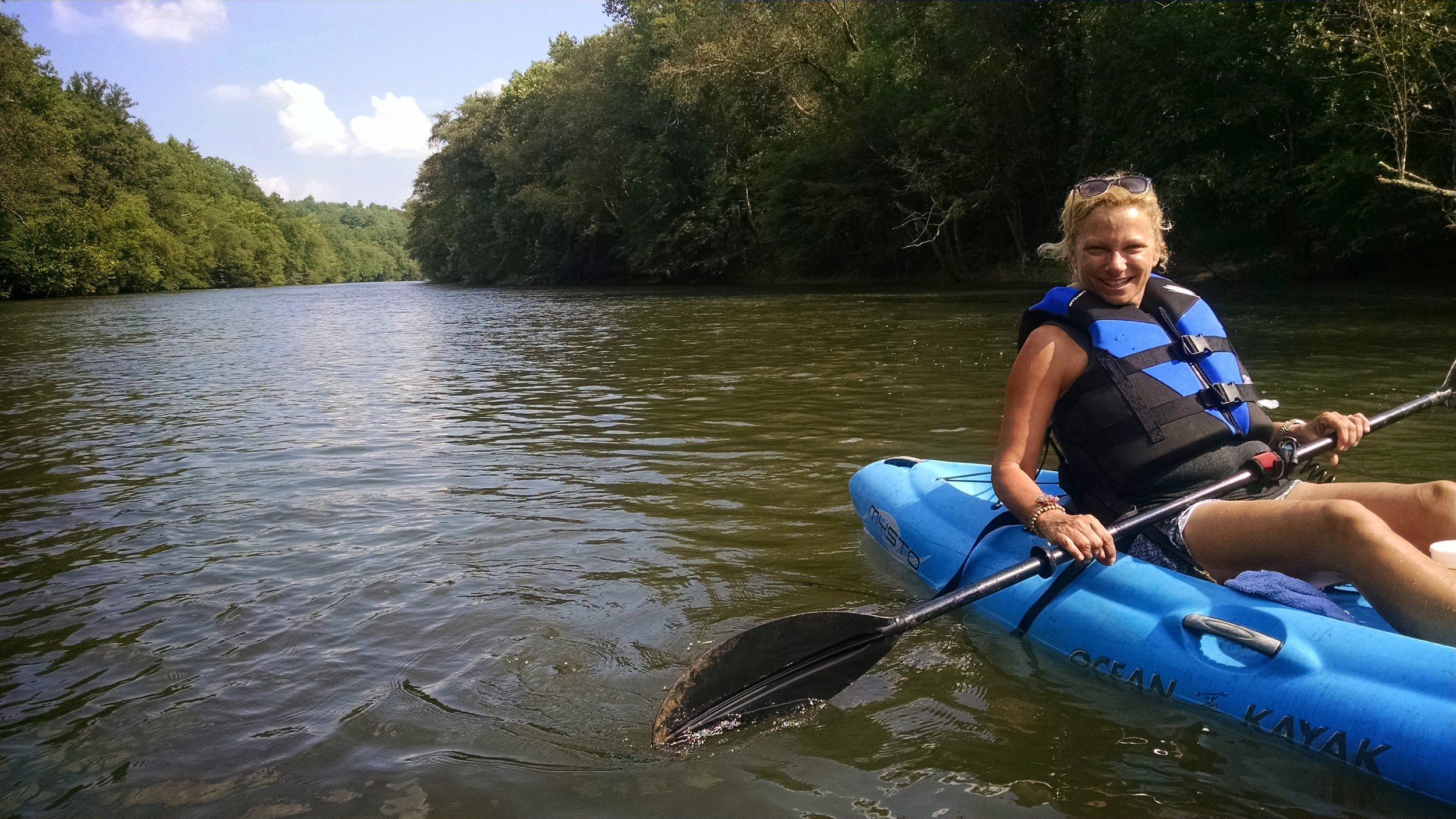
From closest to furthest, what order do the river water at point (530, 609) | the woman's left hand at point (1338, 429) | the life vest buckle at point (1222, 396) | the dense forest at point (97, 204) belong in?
1. the river water at point (530, 609)
2. the life vest buckle at point (1222, 396)
3. the woman's left hand at point (1338, 429)
4. the dense forest at point (97, 204)

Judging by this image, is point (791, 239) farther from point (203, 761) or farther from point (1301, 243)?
point (203, 761)

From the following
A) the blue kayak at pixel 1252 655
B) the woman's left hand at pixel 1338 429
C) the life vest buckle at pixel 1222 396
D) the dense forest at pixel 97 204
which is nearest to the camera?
the blue kayak at pixel 1252 655

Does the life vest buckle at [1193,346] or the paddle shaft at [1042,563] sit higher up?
the life vest buckle at [1193,346]

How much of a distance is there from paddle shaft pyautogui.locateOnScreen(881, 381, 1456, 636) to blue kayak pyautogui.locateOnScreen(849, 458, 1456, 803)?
238 mm

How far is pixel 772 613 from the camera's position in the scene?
3725mm

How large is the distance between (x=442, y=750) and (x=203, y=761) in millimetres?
638

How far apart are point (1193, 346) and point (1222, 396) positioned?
0.56 feet

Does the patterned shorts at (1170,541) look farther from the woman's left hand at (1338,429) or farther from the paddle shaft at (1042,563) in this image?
the woman's left hand at (1338,429)

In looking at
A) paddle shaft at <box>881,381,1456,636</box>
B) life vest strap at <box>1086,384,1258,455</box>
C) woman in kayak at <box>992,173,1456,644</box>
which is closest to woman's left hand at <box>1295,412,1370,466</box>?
woman in kayak at <box>992,173,1456,644</box>

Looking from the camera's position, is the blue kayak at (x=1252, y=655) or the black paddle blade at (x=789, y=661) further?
the black paddle blade at (x=789, y=661)

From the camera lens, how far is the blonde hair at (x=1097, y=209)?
296cm

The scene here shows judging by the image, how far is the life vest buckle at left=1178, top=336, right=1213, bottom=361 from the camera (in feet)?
10.1

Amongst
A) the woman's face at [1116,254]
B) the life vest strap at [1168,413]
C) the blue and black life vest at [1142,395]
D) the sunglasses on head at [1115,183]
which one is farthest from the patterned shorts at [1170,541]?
the sunglasses on head at [1115,183]

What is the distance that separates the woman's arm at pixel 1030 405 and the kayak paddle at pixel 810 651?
0.20 m
